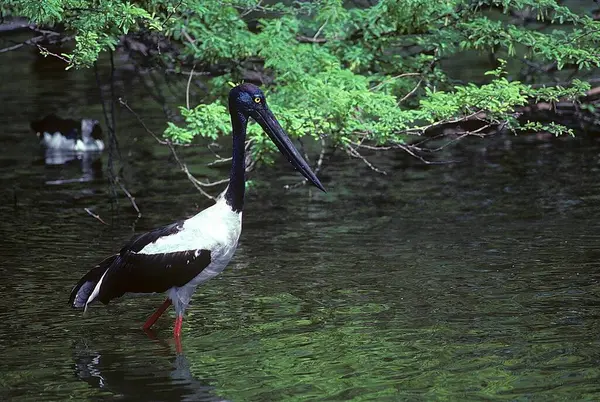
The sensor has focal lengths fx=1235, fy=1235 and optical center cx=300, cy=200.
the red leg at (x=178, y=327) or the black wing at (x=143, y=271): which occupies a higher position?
the black wing at (x=143, y=271)

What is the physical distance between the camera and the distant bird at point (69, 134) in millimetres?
18516

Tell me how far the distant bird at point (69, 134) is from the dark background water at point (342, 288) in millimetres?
1119

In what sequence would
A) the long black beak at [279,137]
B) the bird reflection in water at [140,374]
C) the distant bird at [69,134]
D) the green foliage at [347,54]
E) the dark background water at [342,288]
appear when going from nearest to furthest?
the bird reflection in water at [140,374] < the dark background water at [342,288] < the long black beak at [279,137] < the green foliage at [347,54] < the distant bird at [69,134]

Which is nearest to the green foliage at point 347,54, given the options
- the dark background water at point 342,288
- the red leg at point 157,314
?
the dark background water at point 342,288

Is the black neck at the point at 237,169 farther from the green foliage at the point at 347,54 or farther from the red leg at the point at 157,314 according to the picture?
the green foliage at the point at 347,54

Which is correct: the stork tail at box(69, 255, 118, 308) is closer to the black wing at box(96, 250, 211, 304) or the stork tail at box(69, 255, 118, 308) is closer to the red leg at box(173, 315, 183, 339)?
the black wing at box(96, 250, 211, 304)

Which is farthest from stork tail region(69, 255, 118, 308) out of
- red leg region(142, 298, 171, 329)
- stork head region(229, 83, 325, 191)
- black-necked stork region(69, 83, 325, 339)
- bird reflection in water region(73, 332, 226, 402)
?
stork head region(229, 83, 325, 191)

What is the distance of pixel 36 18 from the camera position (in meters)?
10.0

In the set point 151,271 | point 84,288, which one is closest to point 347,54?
point 151,271

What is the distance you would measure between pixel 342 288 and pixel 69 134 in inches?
364

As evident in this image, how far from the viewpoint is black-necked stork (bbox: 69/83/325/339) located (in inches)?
355

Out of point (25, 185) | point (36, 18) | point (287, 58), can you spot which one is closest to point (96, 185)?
point (25, 185)

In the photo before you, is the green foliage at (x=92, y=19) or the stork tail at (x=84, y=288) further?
the green foliage at (x=92, y=19)

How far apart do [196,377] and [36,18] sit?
3.56 m
